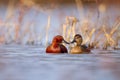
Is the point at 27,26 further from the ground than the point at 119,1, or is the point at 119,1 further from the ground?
the point at 119,1

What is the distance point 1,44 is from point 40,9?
515mm

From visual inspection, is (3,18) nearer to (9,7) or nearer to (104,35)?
(9,7)

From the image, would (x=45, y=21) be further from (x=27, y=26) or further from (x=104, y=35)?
(x=104, y=35)

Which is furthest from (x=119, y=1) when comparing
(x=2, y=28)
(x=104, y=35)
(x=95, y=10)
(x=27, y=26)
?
(x=2, y=28)

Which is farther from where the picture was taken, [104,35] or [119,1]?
[119,1]

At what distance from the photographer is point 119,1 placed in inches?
143

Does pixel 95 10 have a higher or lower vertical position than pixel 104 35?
higher

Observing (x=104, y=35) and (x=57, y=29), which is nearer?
(x=104, y=35)

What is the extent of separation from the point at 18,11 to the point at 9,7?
11 cm

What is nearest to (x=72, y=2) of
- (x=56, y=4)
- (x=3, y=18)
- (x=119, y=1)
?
(x=56, y=4)

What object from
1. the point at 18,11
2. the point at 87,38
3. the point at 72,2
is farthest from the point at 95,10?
the point at 18,11

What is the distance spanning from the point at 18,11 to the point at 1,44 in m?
0.37

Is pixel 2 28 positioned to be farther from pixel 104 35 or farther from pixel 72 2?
pixel 104 35

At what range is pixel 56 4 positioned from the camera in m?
3.72
